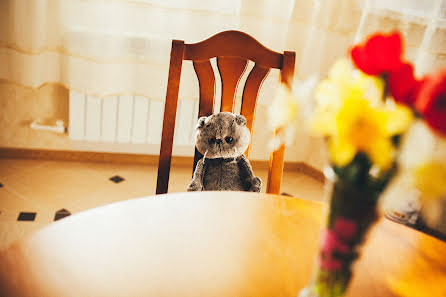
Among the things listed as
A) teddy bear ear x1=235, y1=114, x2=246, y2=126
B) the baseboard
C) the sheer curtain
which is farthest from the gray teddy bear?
the baseboard

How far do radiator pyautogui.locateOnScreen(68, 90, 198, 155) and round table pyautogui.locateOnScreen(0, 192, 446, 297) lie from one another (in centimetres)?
161

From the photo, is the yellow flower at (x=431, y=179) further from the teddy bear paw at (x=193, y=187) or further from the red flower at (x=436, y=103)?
the teddy bear paw at (x=193, y=187)

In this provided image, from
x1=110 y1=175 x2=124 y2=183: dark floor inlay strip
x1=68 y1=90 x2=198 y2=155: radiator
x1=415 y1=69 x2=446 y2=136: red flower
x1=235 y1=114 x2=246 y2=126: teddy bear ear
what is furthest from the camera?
x1=110 y1=175 x2=124 y2=183: dark floor inlay strip

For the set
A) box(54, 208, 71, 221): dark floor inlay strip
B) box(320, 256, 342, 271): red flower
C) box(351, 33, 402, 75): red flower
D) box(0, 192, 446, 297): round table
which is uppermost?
box(351, 33, 402, 75): red flower

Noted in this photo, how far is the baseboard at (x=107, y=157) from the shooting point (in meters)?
2.50

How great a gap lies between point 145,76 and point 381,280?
74.7 inches

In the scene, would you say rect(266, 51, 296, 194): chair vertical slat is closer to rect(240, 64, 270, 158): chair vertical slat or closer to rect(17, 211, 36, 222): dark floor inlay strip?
rect(240, 64, 270, 158): chair vertical slat

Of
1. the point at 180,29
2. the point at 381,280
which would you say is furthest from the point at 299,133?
the point at 381,280

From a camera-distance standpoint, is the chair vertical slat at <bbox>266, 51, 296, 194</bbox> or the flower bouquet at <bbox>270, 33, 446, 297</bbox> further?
the chair vertical slat at <bbox>266, 51, 296, 194</bbox>

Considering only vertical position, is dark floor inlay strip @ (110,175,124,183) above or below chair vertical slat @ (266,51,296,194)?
below

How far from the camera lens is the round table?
0.59 m

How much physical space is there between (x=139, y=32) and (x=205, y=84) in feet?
3.76

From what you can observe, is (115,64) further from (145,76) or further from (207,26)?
(207,26)

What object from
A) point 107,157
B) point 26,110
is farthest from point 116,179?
point 26,110
